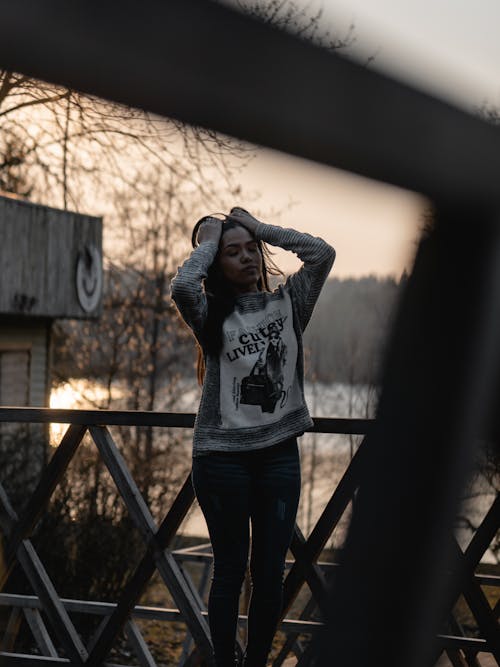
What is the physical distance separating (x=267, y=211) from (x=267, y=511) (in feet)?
52.5

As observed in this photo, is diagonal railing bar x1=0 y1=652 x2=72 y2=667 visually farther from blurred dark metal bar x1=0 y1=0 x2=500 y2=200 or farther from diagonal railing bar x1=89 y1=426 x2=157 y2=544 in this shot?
blurred dark metal bar x1=0 y1=0 x2=500 y2=200

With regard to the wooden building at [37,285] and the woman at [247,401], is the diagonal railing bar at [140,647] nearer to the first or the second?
the woman at [247,401]

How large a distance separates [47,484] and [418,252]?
11.5 ft

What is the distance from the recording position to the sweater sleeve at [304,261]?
2.76 metres

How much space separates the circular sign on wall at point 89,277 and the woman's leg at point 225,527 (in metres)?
12.5

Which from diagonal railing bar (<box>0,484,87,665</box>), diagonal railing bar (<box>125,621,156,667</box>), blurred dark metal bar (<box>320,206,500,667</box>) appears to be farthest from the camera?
diagonal railing bar (<box>125,621,156,667</box>)

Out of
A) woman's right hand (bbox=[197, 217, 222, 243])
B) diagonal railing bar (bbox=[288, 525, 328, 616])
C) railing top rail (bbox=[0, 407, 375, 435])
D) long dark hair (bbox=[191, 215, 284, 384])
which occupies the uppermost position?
woman's right hand (bbox=[197, 217, 222, 243])

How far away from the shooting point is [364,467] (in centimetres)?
62

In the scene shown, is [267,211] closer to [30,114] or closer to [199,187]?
[199,187]

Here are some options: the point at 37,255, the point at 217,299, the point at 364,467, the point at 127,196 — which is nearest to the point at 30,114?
the point at 37,255

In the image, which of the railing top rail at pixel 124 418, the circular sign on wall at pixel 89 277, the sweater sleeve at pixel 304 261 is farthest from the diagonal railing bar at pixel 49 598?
the circular sign on wall at pixel 89 277

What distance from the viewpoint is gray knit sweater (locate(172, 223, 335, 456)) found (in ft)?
8.69

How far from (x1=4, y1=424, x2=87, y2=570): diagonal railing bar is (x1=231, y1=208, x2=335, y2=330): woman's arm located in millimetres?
1365

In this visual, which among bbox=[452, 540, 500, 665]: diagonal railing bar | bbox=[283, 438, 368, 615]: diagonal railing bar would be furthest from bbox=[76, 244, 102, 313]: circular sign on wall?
bbox=[452, 540, 500, 665]: diagonal railing bar
